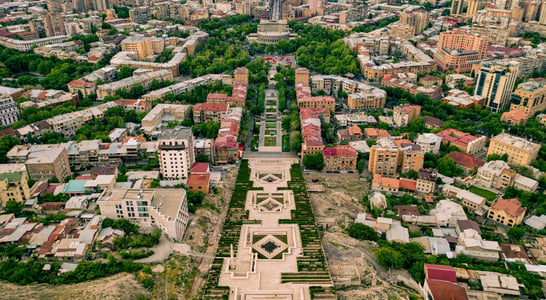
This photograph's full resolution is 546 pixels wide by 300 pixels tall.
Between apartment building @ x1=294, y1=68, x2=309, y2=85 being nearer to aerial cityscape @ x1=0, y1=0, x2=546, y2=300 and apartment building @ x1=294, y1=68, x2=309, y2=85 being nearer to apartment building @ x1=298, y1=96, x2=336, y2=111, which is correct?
aerial cityscape @ x1=0, y1=0, x2=546, y2=300

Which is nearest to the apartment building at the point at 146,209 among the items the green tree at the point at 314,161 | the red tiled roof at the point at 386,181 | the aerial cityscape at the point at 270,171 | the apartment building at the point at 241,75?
the aerial cityscape at the point at 270,171

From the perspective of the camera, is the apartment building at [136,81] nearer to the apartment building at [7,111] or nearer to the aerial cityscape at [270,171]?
the aerial cityscape at [270,171]

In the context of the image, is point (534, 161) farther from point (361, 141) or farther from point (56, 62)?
point (56, 62)

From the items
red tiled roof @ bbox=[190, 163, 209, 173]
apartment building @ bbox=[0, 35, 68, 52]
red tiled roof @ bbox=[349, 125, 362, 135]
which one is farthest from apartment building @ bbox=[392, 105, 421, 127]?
apartment building @ bbox=[0, 35, 68, 52]

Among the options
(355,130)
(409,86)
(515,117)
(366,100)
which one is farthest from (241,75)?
(515,117)

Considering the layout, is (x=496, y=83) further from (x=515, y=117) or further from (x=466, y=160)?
(x=466, y=160)

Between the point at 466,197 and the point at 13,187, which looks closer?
the point at 13,187

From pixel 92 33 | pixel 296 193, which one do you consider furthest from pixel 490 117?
pixel 92 33
